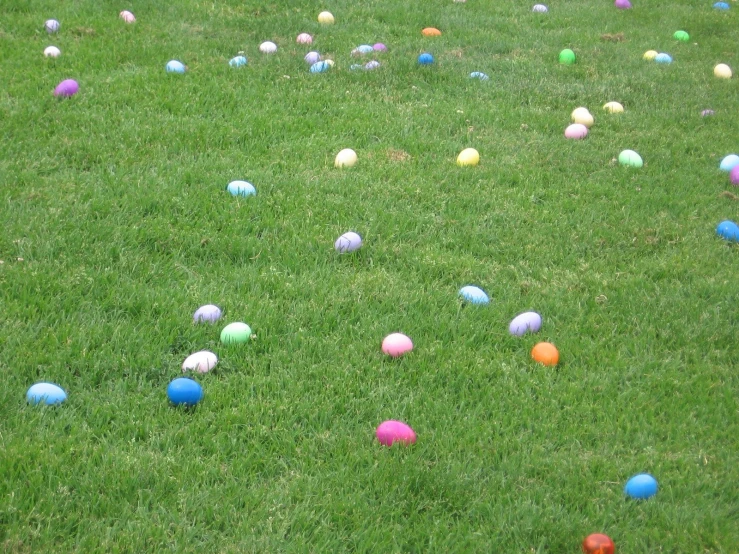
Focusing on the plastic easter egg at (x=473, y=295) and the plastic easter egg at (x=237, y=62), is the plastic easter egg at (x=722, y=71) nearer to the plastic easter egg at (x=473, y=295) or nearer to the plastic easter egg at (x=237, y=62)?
the plastic easter egg at (x=237, y=62)

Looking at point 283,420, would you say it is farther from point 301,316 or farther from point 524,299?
point 524,299

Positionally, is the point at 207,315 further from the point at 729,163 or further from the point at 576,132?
the point at 729,163

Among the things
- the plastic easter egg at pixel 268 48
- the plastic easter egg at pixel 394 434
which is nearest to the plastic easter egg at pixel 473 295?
the plastic easter egg at pixel 394 434

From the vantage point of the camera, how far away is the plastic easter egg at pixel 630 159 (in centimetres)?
550

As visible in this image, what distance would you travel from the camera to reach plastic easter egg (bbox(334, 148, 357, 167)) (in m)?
5.31

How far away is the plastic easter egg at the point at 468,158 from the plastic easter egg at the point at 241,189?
139 centimetres

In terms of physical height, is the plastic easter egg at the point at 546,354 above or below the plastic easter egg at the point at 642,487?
below

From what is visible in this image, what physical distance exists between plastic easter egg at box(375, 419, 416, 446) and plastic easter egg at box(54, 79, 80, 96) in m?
3.76

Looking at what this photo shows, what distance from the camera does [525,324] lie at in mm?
3922

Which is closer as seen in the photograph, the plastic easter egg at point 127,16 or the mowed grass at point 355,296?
the mowed grass at point 355,296

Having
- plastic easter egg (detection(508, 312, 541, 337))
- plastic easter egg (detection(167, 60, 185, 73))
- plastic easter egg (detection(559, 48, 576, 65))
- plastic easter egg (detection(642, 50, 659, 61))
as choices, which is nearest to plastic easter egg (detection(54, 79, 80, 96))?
plastic easter egg (detection(167, 60, 185, 73))

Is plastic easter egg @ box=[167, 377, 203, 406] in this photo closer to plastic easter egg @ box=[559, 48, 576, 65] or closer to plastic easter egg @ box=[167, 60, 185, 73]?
plastic easter egg @ box=[167, 60, 185, 73]

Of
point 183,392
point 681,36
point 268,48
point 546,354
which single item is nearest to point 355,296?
point 546,354

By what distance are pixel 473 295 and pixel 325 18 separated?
173 inches
